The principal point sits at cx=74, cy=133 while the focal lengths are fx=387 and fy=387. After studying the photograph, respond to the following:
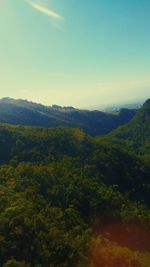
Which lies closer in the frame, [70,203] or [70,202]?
[70,203]

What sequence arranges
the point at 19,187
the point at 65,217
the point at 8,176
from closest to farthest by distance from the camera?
1. the point at 65,217
2. the point at 19,187
3. the point at 8,176

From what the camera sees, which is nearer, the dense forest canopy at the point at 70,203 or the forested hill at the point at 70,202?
the dense forest canopy at the point at 70,203

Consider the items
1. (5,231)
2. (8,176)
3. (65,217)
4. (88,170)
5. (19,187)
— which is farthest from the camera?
(88,170)

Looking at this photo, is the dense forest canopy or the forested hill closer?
the dense forest canopy

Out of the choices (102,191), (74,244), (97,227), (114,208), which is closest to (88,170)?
(102,191)

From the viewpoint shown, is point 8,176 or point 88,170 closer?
point 8,176

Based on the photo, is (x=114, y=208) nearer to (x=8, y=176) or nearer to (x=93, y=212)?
(x=93, y=212)

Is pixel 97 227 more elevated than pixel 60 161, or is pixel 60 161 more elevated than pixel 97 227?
pixel 60 161

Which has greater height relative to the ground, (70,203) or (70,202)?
(70,202)
